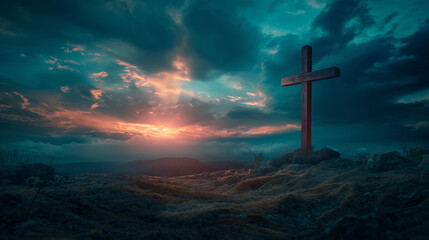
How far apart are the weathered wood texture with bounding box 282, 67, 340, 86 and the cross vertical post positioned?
419 mm

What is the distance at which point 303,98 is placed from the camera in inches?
742

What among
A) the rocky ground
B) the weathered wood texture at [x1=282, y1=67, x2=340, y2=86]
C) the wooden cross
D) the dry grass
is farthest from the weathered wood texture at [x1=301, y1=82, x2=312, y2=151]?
the dry grass

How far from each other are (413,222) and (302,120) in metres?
14.0

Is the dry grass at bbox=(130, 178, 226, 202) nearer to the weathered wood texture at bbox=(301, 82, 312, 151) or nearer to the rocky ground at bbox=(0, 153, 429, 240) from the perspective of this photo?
the rocky ground at bbox=(0, 153, 429, 240)

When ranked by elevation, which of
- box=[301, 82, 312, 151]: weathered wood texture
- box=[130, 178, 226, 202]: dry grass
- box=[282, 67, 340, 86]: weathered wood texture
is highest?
box=[282, 67, 340, 86]: weathered wood texture

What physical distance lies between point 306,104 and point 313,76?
7.41 feet

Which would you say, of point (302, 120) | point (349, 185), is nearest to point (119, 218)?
point (349, 185)

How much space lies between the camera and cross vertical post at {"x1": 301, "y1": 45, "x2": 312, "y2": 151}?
1858 cm

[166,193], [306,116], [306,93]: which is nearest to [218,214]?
[166,193]

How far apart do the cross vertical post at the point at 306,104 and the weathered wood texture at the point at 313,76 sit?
1.37 ft

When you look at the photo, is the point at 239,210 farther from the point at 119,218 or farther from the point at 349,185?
the point at 349,185

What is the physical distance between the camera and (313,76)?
59.0 ft

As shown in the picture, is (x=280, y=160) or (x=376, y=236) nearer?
(x=376, y=236)

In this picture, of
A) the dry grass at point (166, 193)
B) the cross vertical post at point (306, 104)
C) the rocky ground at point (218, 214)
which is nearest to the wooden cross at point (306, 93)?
the cross vertical post at point (306, 104)
